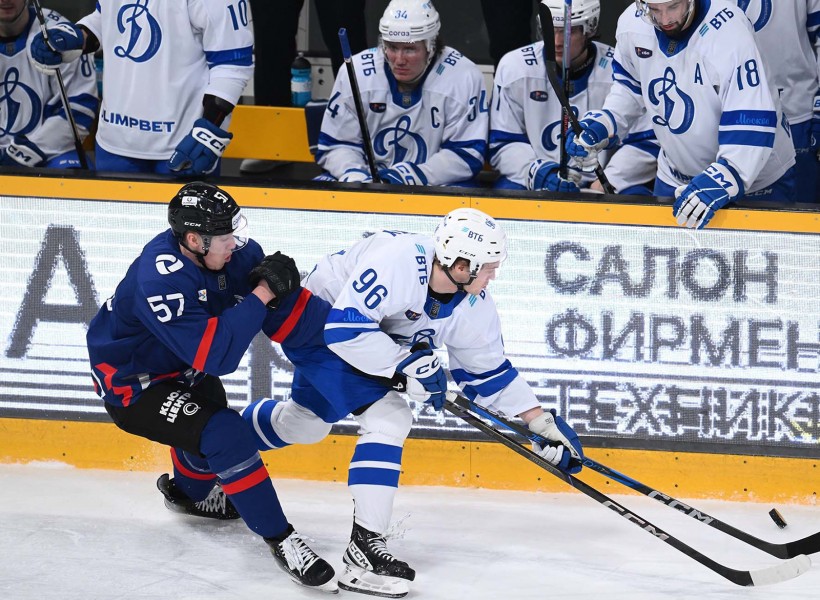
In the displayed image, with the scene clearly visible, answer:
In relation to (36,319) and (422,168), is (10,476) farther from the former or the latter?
(422,168)

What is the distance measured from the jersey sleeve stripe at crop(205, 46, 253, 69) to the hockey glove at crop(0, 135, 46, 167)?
2.75 ft

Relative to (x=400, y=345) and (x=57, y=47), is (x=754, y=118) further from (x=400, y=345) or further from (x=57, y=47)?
(x=57, y=47)

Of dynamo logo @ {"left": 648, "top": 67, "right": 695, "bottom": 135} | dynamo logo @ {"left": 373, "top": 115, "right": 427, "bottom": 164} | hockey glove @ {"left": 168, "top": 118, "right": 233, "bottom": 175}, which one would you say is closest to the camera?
dynamo logo @ {"left": 648, "top": 67, "right": 695, "bottom": 135}

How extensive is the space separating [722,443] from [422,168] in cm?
138

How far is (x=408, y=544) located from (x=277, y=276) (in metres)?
0.84

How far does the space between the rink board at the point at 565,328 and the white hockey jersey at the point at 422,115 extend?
1.96 feet

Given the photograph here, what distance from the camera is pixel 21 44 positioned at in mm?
4770

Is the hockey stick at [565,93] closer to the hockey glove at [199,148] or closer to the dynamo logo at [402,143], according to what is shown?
the dynamo logo at [402,143]

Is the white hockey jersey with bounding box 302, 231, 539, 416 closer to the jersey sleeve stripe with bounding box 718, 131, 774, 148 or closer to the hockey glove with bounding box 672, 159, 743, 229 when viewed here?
the hockey glove with bounding box 672, 159, 743, 229

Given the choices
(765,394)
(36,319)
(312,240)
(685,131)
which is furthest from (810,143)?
(36,319)

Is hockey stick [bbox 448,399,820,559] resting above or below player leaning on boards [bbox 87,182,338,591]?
below

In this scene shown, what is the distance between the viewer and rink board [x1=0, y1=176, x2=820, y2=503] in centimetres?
387

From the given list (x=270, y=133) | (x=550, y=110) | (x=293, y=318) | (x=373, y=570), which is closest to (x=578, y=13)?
(x=550, y=110)

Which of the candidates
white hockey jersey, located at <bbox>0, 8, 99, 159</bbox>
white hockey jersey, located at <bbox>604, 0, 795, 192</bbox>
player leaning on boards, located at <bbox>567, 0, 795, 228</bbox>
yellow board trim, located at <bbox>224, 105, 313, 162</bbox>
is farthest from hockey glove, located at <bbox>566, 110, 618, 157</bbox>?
white hockey jersey, located at <bbox>0, 8, 99, 159</bbox>
